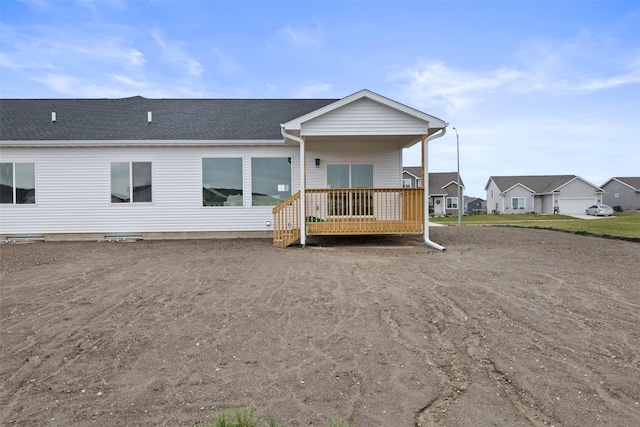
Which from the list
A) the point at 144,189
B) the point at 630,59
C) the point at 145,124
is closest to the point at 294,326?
the point at 144,189

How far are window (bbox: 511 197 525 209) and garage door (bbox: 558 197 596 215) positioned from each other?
4.74 metres

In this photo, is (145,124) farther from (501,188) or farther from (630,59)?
(501,188)

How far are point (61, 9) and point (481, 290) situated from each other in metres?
14.9

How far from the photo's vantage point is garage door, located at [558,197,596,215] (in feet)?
160

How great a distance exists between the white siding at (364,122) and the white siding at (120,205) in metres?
2.34

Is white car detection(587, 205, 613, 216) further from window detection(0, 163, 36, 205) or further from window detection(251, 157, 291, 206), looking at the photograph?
window detection(0, 163, 36, 205)

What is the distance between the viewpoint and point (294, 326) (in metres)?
4.24

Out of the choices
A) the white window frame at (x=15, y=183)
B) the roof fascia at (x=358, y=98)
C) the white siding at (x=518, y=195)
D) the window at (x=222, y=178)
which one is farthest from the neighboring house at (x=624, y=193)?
the white window frame at (x=15, y=183)

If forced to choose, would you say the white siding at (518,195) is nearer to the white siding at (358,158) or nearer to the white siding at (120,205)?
the white siding at (358,158)

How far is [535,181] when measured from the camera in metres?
53.5

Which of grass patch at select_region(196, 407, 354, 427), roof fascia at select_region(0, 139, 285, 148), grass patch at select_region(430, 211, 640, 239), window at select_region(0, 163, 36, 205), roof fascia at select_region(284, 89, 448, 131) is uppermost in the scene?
roof fascia at select_region(284, 89, 448, 131)

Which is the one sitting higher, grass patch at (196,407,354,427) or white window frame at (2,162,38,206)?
white window frame at (2,162,38,206)

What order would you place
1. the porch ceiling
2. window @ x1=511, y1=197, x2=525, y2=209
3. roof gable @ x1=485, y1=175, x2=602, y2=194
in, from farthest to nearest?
window @ x1=511, y1=197, x2=525, y2=209 < roof gable @ x1=485, y1=175, x2=602, y2=194 < the porch ceiling

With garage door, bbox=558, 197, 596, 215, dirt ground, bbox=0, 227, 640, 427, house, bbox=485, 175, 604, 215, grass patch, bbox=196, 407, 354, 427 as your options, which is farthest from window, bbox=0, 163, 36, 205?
garage door, bbox=558, 197, 596, 215
